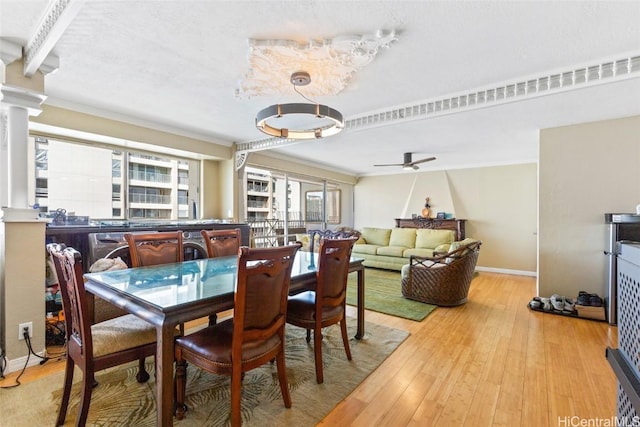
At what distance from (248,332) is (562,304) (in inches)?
150

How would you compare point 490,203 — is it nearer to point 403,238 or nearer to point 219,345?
point 403,238

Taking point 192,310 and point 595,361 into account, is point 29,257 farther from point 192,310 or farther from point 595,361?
point 595,361

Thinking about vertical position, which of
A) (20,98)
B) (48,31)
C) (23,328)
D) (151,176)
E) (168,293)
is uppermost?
(48,31)

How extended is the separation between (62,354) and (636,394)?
11.3 feet

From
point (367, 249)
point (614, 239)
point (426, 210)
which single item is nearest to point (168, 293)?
point (614, 239)

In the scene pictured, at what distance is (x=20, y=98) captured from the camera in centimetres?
233

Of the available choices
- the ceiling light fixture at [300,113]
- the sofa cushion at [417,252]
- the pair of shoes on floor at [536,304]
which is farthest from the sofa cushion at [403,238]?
the ceiling light fixture at [300,113]

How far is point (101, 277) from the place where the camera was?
1.90 m

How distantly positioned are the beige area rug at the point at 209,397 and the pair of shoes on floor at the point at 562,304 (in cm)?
253

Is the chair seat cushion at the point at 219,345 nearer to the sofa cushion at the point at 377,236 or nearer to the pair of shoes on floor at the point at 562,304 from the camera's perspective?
the pair of shoes on floor at the point at 562,304

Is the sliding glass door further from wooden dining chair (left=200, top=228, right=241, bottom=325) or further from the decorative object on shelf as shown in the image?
wooden dining chair (left=200, top=228, right=241, bottom=325)

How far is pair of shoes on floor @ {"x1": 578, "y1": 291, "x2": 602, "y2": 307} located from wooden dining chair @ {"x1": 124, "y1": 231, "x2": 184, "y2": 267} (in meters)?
4.39

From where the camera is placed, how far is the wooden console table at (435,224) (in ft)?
21.2

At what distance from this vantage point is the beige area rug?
1650mm
